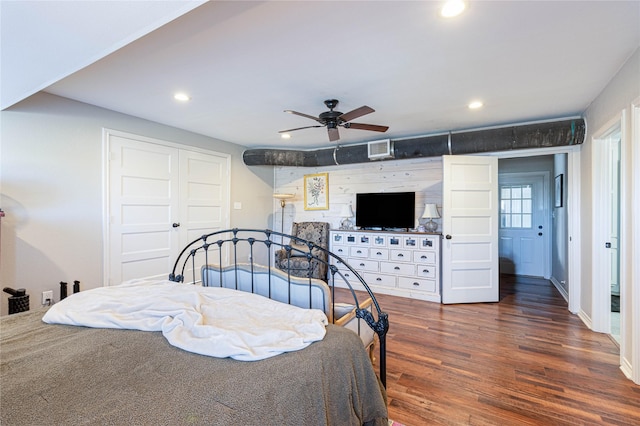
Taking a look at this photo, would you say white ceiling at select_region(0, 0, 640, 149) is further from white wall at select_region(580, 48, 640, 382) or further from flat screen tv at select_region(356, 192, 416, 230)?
flat screen tv at select_region(356, 192, 416, 230)

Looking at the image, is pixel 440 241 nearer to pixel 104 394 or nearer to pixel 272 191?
pixel 272 191

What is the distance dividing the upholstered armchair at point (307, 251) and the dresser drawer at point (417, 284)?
125 centimetres

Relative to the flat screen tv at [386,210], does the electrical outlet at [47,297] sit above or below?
below

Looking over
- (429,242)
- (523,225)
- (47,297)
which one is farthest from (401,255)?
(47,297)

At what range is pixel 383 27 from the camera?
6.31ft

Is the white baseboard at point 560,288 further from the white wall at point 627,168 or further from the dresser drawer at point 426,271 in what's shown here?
the white wall at point 627,168

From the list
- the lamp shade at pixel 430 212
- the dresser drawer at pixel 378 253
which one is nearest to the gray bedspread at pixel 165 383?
the dresser drawer at pixel 378 253

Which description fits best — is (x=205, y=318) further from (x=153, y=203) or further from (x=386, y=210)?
(x=386, y=210)

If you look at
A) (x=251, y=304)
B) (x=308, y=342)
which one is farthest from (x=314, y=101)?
(x=308, y=342)

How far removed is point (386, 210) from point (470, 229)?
1.27 meters

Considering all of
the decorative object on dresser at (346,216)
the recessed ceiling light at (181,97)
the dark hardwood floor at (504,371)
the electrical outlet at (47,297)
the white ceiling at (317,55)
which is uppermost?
the recessed ceiling light at (181,97)

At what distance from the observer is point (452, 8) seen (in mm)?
1721

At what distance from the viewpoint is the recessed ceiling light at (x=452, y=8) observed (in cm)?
168

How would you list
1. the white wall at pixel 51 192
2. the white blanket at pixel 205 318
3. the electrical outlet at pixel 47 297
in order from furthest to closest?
the electrical outlet at pixel 47 297 < the white wall at pixel 51 192 < the white blanket at pixel 205 318
